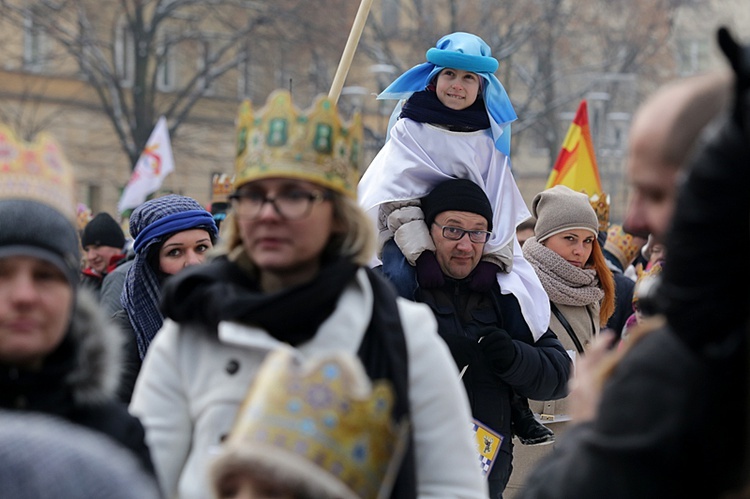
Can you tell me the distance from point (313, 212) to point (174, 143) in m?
31.8

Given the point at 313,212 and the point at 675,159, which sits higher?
the point at 675,159

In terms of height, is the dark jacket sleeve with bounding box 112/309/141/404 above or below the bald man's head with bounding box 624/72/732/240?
below

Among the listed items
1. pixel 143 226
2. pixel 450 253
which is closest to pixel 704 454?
pixel 450 253

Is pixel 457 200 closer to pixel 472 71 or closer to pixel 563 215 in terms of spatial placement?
pixel 472 71

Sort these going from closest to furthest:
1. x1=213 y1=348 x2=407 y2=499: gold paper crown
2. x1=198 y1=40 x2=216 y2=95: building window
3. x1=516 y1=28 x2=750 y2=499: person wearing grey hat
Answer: x1=516 y1=28 x2=750 y2=499: person wearing grey hat, x1=213 y1=348 x2=407 y2=499: gold paper crown, x1=198 y1=40 x2=216 y2=95: building window

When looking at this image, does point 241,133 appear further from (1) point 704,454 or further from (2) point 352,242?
(1) point 704,454

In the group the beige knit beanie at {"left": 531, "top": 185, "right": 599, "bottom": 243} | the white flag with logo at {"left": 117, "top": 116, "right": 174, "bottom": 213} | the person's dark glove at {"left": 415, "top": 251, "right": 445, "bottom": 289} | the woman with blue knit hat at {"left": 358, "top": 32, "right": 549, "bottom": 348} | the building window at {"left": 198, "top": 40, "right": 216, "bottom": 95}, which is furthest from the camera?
the building window at {"left": 198, "top": 40, "right": 216, "bottom": 95}

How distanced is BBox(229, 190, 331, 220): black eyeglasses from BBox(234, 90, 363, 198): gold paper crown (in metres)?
0.04

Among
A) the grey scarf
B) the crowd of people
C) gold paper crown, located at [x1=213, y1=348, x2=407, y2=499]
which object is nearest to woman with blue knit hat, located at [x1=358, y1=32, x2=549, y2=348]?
the grey scarf

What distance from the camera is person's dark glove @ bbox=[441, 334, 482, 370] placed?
19.1 feet

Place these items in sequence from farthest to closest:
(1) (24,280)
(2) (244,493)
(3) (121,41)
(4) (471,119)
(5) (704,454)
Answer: (3) (121,41) < (4) (471,119) < (1) (24,280) < (2) (244,493) < (5) (704,454)

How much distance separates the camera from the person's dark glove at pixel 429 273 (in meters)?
6.05

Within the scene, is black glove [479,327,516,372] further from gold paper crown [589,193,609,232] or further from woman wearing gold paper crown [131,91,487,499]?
gold paper crown [589,193,609,232]

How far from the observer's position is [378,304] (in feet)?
10.7
